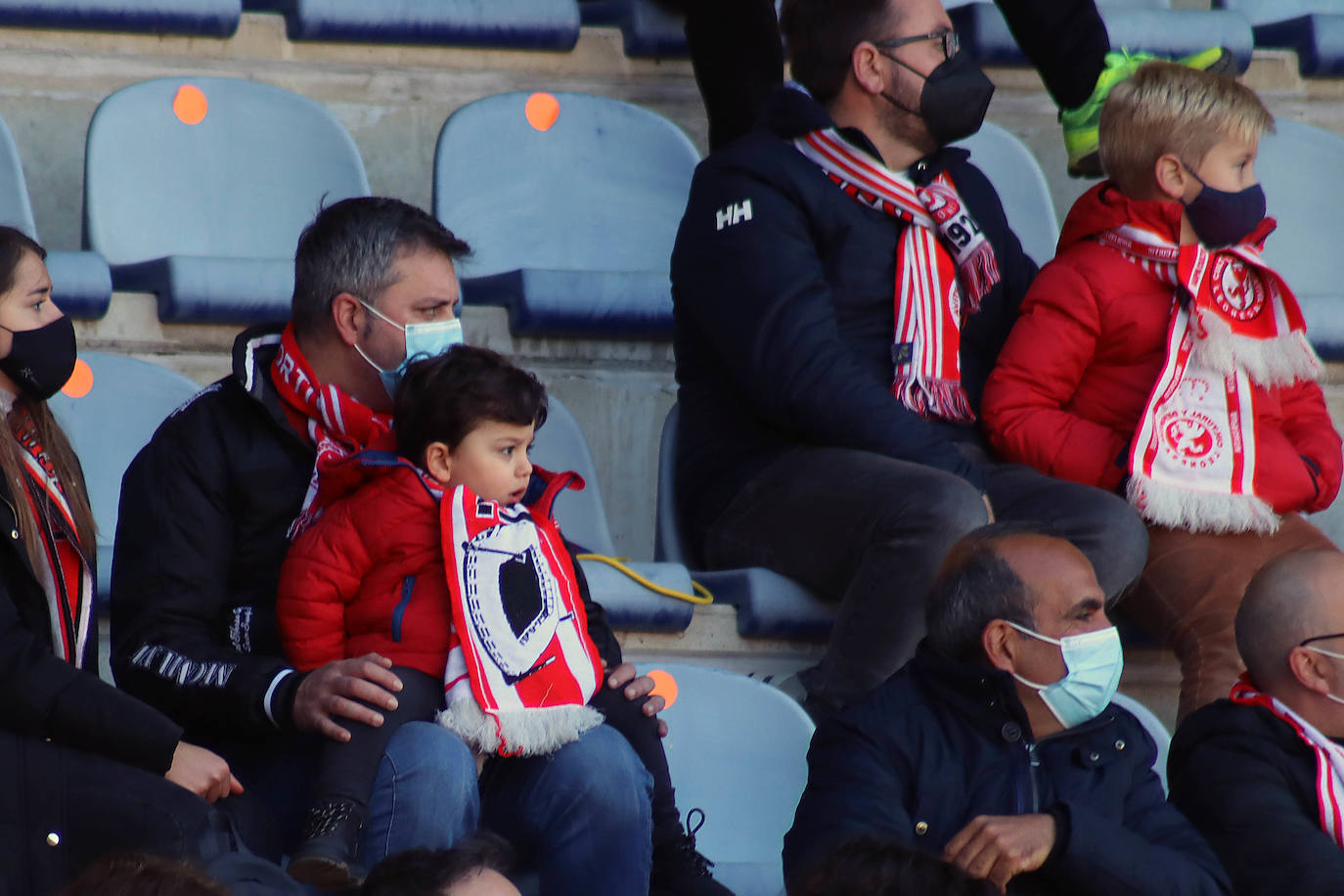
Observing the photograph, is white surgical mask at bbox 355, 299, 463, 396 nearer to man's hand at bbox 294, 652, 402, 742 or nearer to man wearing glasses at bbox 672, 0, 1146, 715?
man's hand at bbox 294, 652, 402, 742

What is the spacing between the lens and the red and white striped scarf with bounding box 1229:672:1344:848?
2.42 m

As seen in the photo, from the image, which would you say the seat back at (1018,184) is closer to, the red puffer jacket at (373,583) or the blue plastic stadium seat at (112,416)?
the blue plastic stadium seat at (112,416)

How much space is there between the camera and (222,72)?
403 centimetres

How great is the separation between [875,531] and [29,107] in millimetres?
2070

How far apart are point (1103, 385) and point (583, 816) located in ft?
4.57

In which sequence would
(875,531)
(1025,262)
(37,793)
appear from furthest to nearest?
1. (1025,262)
2. (875,531)
3. (37,793)

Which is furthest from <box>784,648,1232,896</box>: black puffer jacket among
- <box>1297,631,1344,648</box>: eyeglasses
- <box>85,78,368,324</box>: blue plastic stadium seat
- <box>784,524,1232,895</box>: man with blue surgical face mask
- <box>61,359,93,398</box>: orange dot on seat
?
<box>85,78,368,324</box>: blue plastic stadium seat

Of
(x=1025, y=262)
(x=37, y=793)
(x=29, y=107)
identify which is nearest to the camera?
(x=37, y=793)

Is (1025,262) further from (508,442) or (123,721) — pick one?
(123,721)

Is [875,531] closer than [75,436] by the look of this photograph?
Yes

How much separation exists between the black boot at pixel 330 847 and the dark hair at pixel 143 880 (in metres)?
0.63

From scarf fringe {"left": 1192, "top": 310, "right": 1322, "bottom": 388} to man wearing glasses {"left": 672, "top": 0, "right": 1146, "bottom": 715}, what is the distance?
0.36 m

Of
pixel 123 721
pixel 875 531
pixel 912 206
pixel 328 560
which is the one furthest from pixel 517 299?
pixel 123 721

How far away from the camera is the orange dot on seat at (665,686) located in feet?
9.07
